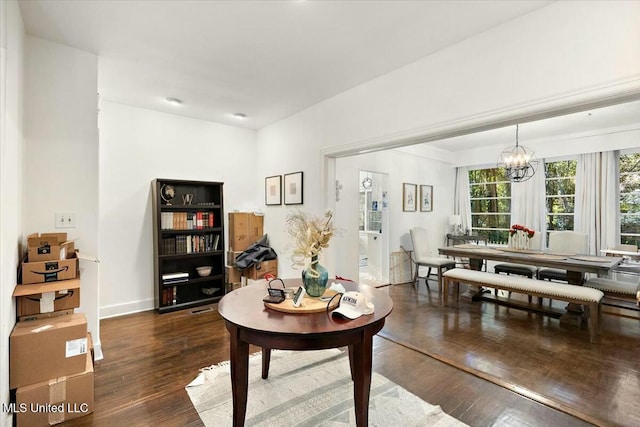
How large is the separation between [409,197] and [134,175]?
14.6ft

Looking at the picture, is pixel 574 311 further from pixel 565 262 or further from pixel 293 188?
pixel 293 188

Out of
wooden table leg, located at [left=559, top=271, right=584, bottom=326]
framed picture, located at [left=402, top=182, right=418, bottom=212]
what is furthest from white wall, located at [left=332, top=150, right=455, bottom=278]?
wooden table leg, located at [left=559, top=271, right=584, bottom=326]

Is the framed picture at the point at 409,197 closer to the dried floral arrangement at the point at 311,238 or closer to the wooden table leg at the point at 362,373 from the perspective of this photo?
the dried floral arrangement at the point at 311,238

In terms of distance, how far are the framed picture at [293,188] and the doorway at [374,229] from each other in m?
1.46

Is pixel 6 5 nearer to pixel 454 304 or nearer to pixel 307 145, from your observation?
pixel 307 145

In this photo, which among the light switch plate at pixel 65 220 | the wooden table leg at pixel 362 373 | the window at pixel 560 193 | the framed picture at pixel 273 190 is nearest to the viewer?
the wooden table leg at pixel 362 373

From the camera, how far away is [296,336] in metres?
1.34

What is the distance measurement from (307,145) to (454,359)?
9.33 ft

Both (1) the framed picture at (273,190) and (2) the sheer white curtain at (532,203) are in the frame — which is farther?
(2) the sheer white curtain at (532,203)

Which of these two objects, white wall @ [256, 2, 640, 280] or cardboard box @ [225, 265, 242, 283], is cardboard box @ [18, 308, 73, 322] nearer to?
cardboard box @ [225, 265, 242, 283]

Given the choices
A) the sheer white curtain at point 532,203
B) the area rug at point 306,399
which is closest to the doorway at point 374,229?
the sheer white curtain at point 532,203

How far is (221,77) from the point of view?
Answer: 9.97 feet

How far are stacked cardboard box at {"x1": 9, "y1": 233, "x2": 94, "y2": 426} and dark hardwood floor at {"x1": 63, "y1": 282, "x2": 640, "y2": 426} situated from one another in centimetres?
17

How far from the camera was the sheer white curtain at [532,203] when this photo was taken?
5543 mm
